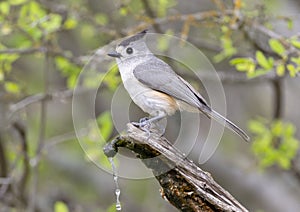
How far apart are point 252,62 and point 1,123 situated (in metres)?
2.27

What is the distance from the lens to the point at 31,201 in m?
4.82

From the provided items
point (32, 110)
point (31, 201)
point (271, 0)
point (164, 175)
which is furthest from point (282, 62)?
point (32, 110)

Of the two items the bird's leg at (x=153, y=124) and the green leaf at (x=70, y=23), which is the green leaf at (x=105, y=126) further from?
the bird's leg at (x=153, y=124)

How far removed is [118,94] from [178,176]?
1.67 meters

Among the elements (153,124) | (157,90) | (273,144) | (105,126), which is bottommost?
(105,126)

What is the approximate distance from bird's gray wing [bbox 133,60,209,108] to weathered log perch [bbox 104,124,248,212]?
278 millimetres

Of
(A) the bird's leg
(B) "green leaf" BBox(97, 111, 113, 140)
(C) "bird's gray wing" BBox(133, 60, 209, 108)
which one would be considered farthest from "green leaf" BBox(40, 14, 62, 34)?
(A) the bird's leg

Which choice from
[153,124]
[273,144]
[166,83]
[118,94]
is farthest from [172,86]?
[273,144]

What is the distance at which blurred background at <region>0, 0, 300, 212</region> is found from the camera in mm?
4273

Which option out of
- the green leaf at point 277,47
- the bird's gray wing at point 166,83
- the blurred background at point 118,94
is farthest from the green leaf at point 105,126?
the bird's gray wing at point 166,83

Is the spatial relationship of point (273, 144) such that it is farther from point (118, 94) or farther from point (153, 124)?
point (153, 124)

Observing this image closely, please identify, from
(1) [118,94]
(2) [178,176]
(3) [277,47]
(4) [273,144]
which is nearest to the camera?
(2) [178,176]

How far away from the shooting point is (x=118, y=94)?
434 centimetres

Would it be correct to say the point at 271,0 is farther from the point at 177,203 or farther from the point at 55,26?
the point at 177,203
